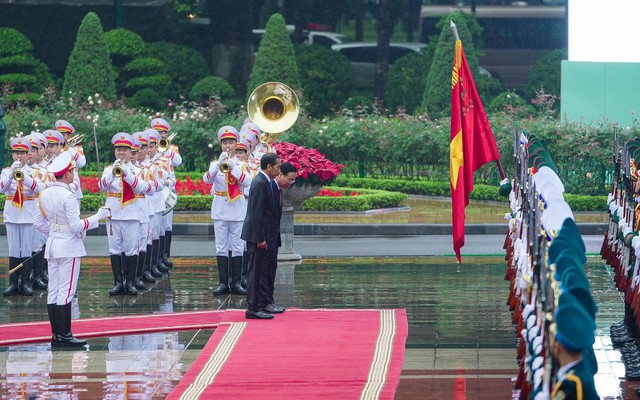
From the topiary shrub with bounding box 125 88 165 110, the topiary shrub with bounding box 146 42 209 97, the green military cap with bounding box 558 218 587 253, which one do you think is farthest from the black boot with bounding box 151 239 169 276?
the topiary shrub with bounding box 146 42 209 97

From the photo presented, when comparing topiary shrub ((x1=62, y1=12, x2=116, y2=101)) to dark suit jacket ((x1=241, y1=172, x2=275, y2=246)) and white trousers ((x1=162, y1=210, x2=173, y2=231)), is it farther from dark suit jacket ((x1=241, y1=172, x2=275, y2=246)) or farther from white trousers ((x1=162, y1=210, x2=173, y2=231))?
dark suit jacket ((x1=241, y1=172, x2=275, y2=246))

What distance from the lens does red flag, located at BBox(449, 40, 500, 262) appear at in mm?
12017

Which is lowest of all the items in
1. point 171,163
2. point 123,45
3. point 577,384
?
point 577,384

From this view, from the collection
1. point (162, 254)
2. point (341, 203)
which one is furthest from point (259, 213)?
point (341, 203)

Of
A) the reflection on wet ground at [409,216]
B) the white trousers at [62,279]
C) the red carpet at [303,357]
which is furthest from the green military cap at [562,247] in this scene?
the reflection on wet ground at [409,216]

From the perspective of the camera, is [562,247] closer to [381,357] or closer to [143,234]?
[381,357]

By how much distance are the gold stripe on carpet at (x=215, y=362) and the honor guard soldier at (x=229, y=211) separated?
8.32 feet

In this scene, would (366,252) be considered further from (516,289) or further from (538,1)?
(538,1)

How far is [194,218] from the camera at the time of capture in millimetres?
24219

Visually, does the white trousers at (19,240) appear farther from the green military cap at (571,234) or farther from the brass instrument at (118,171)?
the green military cap at (571,234)

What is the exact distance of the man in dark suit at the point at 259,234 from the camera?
12914mm

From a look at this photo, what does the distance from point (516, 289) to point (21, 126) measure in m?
20.6

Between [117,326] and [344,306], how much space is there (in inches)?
99.6

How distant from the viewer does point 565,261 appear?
21.8 ft
